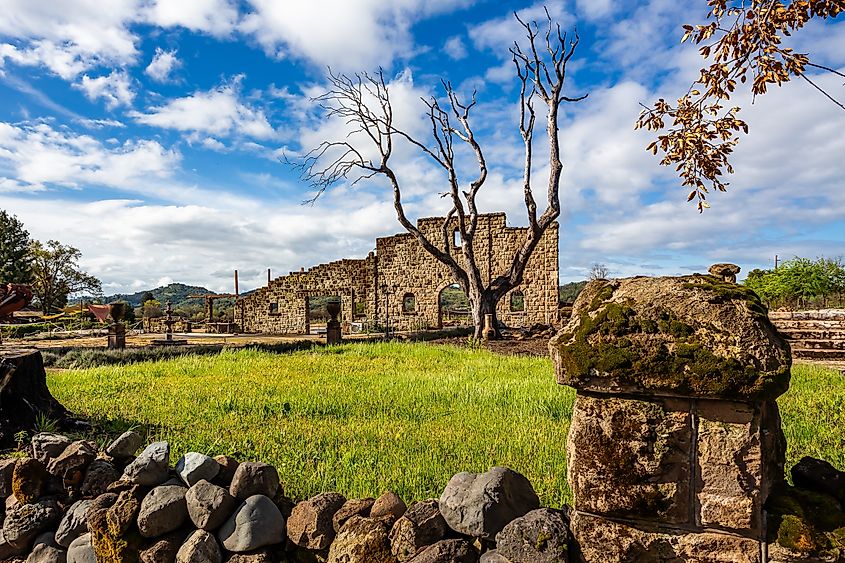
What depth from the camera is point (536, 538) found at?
2.12m

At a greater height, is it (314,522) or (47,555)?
(314,522)

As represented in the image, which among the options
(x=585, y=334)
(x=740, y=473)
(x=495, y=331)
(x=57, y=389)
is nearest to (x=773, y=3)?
(x=585, y=334)

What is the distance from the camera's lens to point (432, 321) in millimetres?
26547

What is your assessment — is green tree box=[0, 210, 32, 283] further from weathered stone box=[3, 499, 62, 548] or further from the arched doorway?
weathered stone box=[3, 499, 62, 548]

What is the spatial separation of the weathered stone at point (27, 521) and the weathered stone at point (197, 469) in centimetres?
109

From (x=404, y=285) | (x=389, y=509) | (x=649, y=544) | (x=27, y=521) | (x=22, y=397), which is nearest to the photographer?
(x=649, y=544)

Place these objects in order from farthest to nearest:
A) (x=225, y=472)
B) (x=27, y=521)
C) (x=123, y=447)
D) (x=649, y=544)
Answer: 1. (x=123, y=447)
2. (x=27, y=521)
3. (x=225, y=472)
4. (x=649, y=544)

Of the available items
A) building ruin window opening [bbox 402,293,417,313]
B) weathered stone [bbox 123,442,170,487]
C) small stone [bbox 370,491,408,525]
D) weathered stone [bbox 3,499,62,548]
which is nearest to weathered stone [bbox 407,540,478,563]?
small stone [bbox 370,491,408,525]

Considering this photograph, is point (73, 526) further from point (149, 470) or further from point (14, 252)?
point (14, 252)

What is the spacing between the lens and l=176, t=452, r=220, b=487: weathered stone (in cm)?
298

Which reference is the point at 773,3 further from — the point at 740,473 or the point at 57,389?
the point at 57,389

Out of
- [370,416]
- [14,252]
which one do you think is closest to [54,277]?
[14,252]

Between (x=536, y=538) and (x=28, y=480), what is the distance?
3.28 metres

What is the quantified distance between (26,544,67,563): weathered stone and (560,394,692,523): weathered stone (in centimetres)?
326
